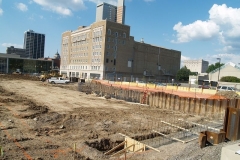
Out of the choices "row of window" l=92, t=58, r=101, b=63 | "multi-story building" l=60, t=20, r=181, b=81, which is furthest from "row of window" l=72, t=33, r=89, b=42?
"row of window" l=92, t=58, r=101, b=63

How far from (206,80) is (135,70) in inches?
1029

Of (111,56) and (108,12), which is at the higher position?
(108,12)

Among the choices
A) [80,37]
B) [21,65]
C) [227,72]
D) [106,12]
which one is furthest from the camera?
[106,12]

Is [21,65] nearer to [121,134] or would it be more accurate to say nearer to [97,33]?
[97,33]

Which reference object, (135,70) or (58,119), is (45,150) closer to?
(58,119)

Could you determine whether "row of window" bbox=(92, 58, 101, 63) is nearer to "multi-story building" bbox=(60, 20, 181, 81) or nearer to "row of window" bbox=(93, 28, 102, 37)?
"multi-story building" bbox=(60, 20, 181, 81)

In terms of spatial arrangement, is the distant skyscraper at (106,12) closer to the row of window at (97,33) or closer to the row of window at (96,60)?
the row of window at (97,33)

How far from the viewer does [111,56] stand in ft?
240

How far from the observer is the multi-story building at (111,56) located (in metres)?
72.3

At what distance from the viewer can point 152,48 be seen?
299 ft

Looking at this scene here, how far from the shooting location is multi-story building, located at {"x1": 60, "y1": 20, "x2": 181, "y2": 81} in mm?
72275

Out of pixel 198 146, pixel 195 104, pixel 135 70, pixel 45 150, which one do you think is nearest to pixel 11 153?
pixel 45 150

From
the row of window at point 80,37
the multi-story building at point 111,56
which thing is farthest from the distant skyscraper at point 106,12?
the row of window at point 80,37

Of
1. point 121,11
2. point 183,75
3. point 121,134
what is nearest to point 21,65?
point 121,11
